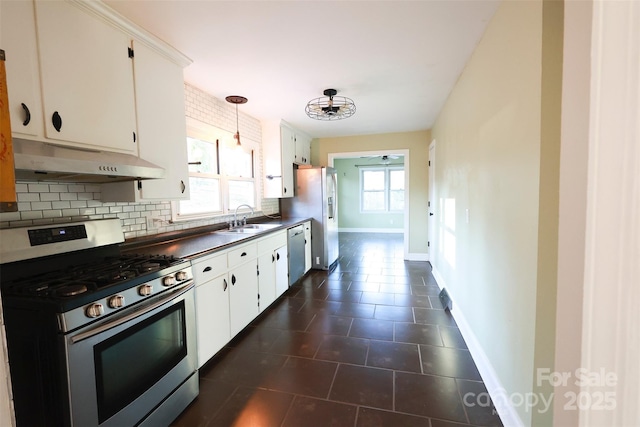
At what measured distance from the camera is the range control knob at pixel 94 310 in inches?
→ 48.6

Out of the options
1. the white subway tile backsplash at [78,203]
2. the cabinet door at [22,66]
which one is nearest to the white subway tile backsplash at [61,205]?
the white subway tile backsplash at [78,203]

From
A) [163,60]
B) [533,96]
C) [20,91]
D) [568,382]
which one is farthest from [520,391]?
[163,60]

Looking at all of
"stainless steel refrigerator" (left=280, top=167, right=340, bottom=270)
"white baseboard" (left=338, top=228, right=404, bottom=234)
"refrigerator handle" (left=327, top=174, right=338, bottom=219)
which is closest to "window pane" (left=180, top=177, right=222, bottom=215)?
"stainless steel refrigerator" (left=280, top=167, right=340, bottom=270)

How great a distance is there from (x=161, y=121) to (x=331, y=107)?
1683 millimetres

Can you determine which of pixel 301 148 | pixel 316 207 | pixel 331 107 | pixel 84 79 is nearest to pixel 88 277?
pixel 84 79

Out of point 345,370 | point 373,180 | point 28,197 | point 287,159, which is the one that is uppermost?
point 287,159

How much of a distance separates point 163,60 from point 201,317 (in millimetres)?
1971

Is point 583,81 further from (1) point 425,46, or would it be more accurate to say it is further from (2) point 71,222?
(2) point 71,222

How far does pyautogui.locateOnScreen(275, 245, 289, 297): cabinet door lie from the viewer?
335cm

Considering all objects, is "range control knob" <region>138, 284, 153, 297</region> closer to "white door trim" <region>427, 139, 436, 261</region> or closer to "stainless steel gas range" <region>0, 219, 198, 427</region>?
"stainless steel gas range" <region>0, 219, 198, 427</region>

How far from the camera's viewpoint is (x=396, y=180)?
8.75 meters

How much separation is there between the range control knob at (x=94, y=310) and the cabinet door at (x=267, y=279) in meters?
1.68

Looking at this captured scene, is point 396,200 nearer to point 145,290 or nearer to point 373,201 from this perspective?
point 373,201

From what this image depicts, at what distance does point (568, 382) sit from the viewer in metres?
0.50
